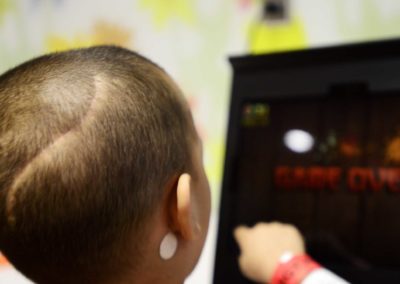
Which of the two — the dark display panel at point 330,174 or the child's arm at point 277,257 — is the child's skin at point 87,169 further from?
the dark display panel at point 330,174

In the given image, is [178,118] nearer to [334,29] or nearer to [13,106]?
[13,106]

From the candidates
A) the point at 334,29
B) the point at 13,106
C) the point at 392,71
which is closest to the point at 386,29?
the point at 334,29

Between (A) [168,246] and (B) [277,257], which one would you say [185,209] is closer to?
(A) [168,246]

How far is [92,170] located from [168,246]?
4.7 inches

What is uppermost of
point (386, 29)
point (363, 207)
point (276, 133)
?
point (386, 29)

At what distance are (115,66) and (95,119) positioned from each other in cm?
7

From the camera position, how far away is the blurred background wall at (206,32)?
891 mm

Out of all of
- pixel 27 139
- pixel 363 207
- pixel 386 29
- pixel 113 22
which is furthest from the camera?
pixel 113 22

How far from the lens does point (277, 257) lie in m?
0.63

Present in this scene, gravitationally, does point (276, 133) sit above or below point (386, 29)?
below

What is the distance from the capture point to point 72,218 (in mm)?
431

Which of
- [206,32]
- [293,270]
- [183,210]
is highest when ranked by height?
[206,32]

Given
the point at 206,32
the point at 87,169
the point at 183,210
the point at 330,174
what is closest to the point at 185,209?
the point at 183,210

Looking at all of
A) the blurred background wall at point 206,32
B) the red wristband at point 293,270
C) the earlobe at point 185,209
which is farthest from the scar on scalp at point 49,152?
the blurred background wall at point 206,32
